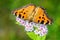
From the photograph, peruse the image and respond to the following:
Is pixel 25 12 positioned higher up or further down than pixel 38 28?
higher up

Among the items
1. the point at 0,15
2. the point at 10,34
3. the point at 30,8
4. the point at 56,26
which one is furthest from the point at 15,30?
the point at 30,8

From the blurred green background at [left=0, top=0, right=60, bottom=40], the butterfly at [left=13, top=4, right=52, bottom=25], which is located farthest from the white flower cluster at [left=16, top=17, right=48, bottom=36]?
the blurred green background at [left=0, top=0, right=60, bottom=40]

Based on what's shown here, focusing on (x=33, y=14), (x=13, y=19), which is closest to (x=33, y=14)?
(x=33, y=14)

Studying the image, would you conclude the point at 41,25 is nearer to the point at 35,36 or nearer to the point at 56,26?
the point at 35,36

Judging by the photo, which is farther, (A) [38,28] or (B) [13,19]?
(B) [13,19]

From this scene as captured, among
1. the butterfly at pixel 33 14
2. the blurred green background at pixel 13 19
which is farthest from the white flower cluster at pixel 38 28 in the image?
the blurred green background at pixel 13 19

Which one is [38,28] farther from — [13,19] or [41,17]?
[13,19]
